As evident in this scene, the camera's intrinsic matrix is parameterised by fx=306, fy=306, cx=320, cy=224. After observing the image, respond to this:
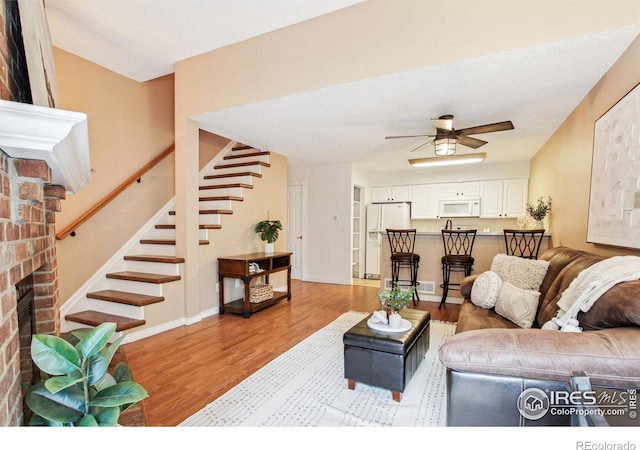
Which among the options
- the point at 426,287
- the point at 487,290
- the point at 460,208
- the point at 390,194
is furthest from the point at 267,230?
the point at 460,208

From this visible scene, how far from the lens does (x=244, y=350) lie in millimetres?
2812

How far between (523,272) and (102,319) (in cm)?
390

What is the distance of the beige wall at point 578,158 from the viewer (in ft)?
6.80

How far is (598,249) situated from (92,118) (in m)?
5.01

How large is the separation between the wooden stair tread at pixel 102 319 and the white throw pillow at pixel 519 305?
10.8 feet

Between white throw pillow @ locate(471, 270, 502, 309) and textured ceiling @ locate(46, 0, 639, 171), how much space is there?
166 cm

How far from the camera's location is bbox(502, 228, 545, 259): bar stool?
395 centimetres

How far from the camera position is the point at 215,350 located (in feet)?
9.21

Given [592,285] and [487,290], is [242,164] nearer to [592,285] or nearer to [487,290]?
[487,290]

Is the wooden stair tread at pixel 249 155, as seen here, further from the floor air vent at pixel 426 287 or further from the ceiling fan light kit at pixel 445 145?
the floor air vent at pixel 426 287

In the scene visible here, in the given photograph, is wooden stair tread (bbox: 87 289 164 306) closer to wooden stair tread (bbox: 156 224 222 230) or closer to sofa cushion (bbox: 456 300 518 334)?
wooden stair tread (bbox: 156 224 222 230)

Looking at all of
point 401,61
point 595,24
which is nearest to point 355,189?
point 401,61

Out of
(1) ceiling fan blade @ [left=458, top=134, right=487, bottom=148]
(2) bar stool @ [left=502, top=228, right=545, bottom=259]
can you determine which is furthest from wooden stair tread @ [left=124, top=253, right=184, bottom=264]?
(2) bar stool @ [left=502, top=228, right=545, bottom=259]
